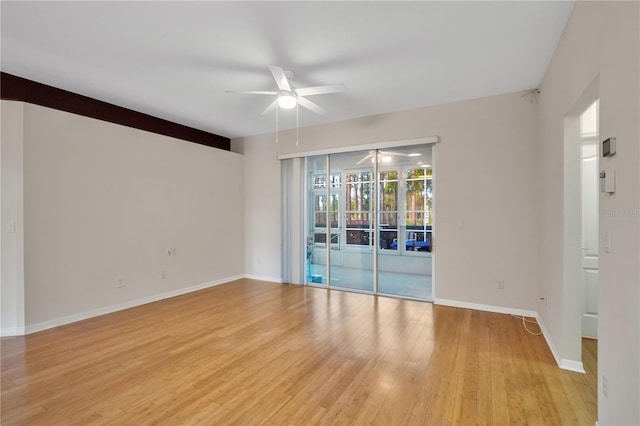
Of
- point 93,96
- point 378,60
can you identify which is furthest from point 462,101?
point 93,96

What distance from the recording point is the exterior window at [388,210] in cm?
478

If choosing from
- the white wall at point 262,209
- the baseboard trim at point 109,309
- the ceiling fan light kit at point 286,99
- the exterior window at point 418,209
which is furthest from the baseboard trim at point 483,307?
the baseboard trim at point 109,309

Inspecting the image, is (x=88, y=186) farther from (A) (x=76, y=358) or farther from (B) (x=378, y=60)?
(B) (x=378, y=60)

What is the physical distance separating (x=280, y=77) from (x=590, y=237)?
361cm

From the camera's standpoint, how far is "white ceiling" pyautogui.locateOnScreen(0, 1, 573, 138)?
2326 millimetres

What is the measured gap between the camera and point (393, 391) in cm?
220

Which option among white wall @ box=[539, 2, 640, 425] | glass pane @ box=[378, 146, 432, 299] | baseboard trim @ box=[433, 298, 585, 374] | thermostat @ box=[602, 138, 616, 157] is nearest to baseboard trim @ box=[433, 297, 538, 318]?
baseboard trim @ box=[433, 298, 585, 374]

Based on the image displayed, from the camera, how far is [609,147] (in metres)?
1.62

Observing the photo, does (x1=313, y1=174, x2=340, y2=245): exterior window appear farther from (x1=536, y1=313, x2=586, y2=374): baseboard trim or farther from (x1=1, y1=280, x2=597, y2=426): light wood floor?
(x1=536, y1=313, x2=586, y2=374): baseboard trim

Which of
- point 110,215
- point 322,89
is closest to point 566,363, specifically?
point 322,89

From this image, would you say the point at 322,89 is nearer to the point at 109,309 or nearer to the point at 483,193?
the point at 483,193

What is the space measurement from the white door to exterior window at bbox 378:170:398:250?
7.54ft

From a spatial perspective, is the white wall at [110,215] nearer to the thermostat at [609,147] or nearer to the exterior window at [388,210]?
the exterior window at [388,210]

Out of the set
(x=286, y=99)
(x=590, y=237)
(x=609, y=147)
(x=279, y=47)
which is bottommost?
(x=590, y=237)
